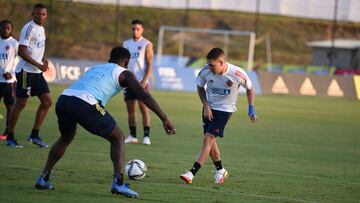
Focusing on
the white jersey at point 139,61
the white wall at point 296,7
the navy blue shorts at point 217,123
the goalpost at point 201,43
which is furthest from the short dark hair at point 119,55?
the goalpost at point 201,43

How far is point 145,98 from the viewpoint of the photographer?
995 centimetres

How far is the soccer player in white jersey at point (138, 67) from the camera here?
57.3ft

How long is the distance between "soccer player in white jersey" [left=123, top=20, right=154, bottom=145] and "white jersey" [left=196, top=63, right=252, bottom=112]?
4630 millimetres

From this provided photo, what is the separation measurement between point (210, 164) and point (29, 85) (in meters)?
3.47

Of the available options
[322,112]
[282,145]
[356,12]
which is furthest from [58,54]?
[282,145]

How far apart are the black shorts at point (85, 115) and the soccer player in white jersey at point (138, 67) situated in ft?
22.8

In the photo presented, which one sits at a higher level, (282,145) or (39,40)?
(39,40)

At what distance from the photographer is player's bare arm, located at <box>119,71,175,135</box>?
32.3 ft

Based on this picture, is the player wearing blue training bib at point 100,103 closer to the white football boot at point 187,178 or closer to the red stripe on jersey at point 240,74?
the white football boot at point 187,178

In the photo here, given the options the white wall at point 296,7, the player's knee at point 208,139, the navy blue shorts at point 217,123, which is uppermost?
the navy blue shorts at point 217,123

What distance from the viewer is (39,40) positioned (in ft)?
50.9

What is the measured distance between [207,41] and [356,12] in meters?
11.1

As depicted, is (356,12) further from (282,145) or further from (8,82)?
(8,82)

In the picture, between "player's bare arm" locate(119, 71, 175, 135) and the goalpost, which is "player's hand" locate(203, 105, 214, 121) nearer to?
"player's bare arm" locate(119, 71, 175, 135)
